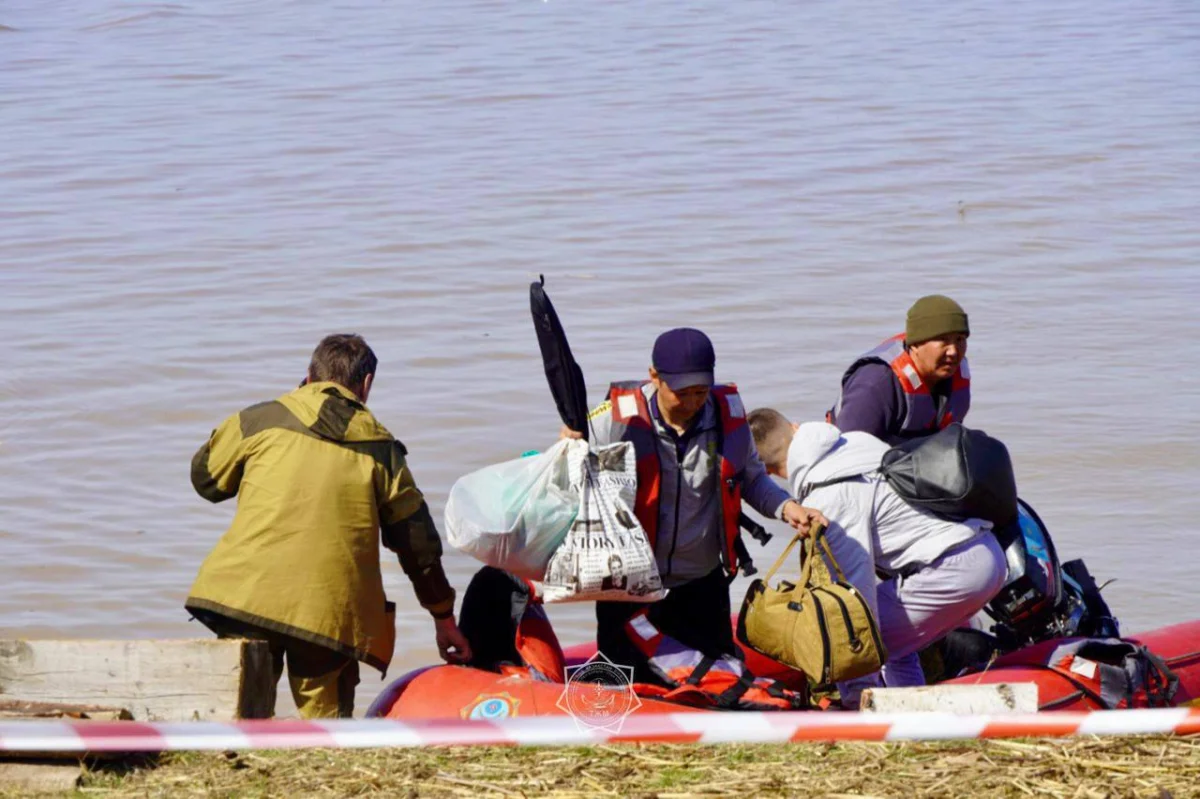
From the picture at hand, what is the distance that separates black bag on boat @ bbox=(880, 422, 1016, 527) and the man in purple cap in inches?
15.1

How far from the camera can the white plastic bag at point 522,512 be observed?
16.6 feet

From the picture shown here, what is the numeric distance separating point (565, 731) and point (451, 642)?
3.87 ft

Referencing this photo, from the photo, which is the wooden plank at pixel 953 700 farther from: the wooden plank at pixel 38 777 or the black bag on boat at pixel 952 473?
the wooden plank at pixel 38 777

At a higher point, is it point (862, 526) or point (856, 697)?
point (862, 526)

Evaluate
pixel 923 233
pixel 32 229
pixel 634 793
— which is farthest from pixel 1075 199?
pixel 634 793

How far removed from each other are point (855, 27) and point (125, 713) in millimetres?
22979

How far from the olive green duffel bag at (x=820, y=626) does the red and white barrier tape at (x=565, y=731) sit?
647 millimetres

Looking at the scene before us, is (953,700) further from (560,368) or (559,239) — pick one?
(559,239)

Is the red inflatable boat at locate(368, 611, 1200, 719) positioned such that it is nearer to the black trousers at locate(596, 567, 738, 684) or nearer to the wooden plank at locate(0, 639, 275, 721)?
the black trousers at locate(596, 567, 738, 684)

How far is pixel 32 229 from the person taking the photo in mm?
15609

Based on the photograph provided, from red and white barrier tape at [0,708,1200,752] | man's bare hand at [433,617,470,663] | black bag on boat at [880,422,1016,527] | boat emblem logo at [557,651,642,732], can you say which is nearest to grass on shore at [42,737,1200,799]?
red and white barrier tape at [0,708,1200,752]

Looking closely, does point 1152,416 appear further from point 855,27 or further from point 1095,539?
point 855,27

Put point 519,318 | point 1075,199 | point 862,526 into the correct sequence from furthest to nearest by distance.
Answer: point 1075,199 → point 519,318 → point 862,526

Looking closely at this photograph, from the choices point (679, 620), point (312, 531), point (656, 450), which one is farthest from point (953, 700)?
point (312, 531)
